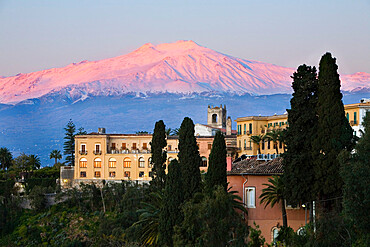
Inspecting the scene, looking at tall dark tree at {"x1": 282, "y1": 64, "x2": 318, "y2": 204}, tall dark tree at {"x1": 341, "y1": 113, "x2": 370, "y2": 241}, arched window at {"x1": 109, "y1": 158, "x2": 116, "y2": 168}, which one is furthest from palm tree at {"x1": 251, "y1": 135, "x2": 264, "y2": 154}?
tall dark tree at {"x1": 341, "y1": 113, "x2": 370, "y2": 241}

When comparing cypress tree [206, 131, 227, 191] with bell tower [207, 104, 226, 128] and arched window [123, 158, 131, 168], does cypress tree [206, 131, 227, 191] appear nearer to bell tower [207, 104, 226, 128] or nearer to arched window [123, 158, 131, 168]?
arched window [123, 158, 131, 168]

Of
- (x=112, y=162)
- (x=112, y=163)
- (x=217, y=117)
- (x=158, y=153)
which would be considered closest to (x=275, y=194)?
(x=158, y=153)

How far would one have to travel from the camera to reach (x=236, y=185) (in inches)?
1708

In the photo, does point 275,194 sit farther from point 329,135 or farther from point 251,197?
point 329,135

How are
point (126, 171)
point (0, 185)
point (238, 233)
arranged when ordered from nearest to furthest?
point (238, 233)
point (0, 185)
point (126, 171)

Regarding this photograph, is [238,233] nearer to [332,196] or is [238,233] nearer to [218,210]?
[218,210]

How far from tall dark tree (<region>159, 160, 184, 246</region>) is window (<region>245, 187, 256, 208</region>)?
4.56m

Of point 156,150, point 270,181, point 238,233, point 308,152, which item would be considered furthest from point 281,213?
point 156,150

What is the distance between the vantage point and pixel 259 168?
4369 cm

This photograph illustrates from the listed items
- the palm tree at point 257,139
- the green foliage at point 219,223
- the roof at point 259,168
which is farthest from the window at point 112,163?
the green foliage at point 219,223

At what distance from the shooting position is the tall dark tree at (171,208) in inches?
1566

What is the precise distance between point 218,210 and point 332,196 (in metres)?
8.86

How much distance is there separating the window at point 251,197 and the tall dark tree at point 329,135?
23.6 feet

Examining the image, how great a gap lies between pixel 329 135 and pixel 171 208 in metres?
11.5
